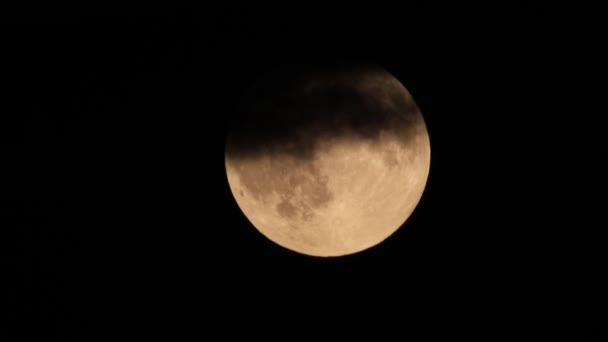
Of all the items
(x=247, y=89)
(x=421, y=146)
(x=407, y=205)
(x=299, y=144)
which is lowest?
(x=407, y=205)

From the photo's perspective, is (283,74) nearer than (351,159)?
No

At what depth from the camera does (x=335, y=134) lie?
3.16 metres

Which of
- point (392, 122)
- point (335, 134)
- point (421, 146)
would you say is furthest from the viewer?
point (421, 146)

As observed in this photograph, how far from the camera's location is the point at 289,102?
3.33 m

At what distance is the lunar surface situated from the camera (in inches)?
126

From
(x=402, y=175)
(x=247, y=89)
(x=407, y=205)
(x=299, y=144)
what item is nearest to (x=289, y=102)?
(x=299, y=144)

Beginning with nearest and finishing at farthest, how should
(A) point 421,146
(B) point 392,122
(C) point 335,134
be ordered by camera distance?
(C) point 335,134, (B) point 392,122, (A) point 421,146

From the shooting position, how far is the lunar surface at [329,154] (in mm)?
3205

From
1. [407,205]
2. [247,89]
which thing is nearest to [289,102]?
[247,89]

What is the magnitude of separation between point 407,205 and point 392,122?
0.82m

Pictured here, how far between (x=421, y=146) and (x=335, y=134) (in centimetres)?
94

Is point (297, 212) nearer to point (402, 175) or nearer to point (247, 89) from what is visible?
point (402, 175)

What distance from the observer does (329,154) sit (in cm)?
317

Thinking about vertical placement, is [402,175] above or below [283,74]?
below
